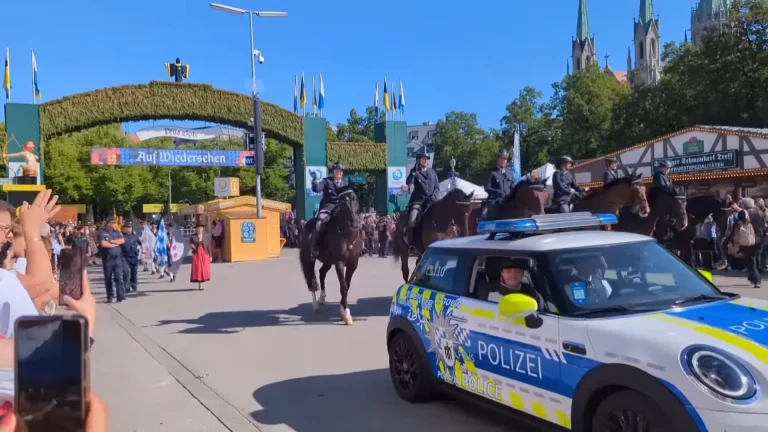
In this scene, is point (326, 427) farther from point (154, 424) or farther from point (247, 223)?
point (247, 223)

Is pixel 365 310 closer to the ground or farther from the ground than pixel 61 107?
closer to the ground

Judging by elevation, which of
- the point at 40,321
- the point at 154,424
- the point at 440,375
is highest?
the point at 40,321

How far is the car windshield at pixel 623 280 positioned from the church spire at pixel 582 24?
11296 cm

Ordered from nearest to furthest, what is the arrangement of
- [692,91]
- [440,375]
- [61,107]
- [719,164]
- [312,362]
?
1. [440,375]
2. [312,362]
3. [719,164]
4. [61,107]
5. [692,91]

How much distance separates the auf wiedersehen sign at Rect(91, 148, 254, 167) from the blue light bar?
26874mm

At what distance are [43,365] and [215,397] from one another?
514 centimetres

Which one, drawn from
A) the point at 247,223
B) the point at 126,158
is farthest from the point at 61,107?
the point at 247,223

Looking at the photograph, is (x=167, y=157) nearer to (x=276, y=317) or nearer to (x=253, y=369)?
(x=276, y=317)

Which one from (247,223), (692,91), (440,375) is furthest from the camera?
(692,91)

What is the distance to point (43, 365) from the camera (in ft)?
6.57

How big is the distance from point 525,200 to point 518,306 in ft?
21.4

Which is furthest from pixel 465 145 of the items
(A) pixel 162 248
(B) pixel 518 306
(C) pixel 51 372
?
(C) pixel 51 372

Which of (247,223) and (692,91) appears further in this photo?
(692,91)

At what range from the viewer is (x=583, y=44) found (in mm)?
109188
